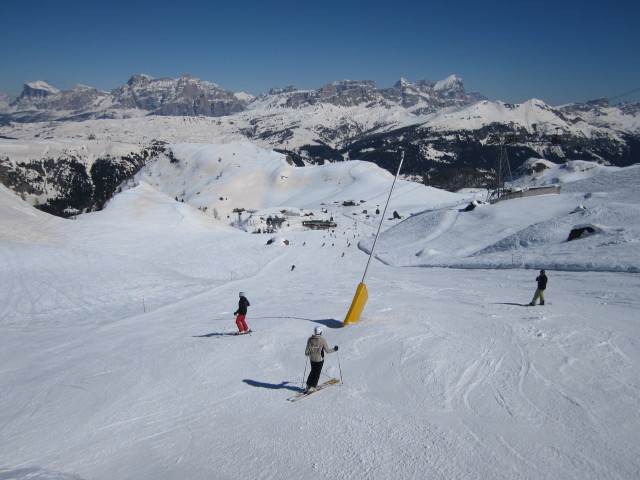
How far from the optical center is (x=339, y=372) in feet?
34.1

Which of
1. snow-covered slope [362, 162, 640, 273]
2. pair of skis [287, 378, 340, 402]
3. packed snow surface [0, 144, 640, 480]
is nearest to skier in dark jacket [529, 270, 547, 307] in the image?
packed snow surface [0, 144, 640, 480]

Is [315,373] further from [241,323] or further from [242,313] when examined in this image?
[241,323]

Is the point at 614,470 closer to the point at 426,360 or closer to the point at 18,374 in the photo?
the point at 426,360

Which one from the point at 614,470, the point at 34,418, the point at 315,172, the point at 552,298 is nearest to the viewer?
the point at 614,470

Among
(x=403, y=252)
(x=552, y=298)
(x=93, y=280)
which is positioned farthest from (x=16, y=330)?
(x=403, y=252)

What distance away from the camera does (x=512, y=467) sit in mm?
6199

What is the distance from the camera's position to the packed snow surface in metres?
6.79

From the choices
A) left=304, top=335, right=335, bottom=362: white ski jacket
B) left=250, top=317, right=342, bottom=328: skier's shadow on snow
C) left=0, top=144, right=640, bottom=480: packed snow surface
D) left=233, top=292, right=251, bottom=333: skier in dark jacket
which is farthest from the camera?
left=250, top=317, right=342, bottom=328: skier's shadow on snow

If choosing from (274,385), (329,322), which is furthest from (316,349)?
(329,322)

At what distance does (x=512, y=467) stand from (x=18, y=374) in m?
14.8

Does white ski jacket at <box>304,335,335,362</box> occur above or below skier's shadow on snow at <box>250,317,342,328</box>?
above

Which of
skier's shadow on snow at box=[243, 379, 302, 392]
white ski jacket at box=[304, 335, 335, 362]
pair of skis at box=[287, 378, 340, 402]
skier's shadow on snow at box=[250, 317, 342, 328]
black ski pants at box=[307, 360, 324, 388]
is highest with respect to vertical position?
white ski jacket at box=[304, 335, 335, 362]

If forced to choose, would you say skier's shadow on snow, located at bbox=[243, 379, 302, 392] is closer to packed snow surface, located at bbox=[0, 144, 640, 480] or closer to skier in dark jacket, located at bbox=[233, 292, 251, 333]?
packed snow surface, located at bbox=[0, 144, 640, 480]

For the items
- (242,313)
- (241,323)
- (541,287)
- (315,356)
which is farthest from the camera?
(541,287)
